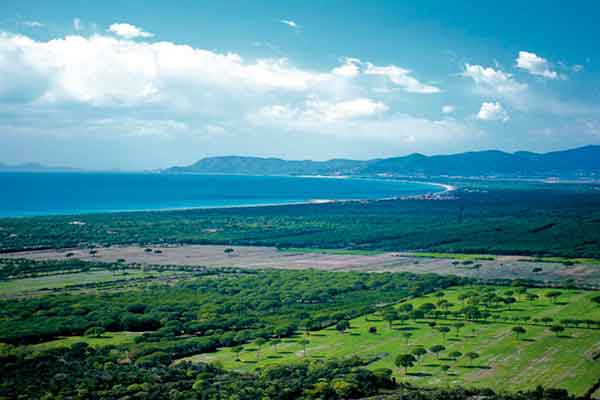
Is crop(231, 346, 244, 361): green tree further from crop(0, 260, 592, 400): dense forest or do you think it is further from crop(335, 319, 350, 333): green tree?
crop(335, 319, 350, 333): green tree

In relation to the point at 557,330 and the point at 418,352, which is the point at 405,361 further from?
the point at 557,330

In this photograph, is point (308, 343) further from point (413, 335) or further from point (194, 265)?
point (194, 265)

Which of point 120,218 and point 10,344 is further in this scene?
point 120,218

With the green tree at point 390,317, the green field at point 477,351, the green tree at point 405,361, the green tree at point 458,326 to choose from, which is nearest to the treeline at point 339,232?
the green field at point 477,351

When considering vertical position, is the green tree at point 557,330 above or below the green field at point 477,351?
above

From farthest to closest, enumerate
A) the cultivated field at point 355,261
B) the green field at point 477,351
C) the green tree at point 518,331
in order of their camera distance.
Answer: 1. the cultivated field at point 355,261
2. the green tree at point 518,331
3. the green field at point 477,351

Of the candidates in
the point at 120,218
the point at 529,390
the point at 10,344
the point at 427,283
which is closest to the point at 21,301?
the point at 10,344

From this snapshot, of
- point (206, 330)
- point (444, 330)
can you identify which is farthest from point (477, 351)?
point (206, 330)

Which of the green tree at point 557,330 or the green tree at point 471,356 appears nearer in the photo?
the green tree at point 471,356

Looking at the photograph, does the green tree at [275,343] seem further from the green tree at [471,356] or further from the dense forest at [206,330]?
the green tree at [471,356]
